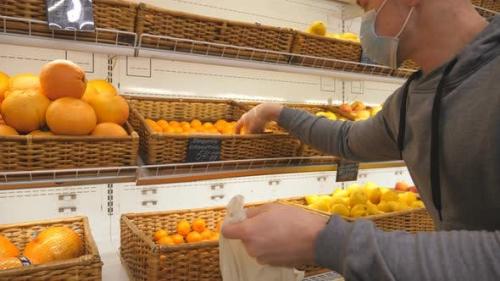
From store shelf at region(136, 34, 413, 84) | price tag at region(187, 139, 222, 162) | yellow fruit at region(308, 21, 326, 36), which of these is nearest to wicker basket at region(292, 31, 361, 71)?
store shelf at region(136, 34, 413, 84)

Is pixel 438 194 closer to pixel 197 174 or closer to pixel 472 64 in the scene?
pixel 472 64

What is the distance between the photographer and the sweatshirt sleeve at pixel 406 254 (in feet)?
2.18

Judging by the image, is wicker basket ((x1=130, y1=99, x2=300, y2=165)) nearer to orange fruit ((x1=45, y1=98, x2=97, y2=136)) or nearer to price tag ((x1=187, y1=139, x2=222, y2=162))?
price tag ((x1=187, y1=139, x2=222, y2=162))

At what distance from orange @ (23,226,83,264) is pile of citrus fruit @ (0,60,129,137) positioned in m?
0.33

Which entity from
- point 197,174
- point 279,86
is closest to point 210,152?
point 197,174

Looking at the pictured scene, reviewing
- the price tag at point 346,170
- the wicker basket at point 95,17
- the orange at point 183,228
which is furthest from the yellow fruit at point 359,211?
the wicker basket at point 95,17

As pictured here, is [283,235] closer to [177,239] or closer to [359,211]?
[177,239]

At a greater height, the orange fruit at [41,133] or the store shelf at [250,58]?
the store shelf at [250,58]

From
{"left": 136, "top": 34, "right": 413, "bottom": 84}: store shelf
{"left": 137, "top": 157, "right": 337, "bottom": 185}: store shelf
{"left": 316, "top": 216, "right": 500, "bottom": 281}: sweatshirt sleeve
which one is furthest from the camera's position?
{"left": 136, "top": 34, "right": 413, "bottom": 84}: store shelf

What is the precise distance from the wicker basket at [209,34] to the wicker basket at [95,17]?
0.14 ft

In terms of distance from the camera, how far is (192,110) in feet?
6.18

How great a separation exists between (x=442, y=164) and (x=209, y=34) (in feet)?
2.93

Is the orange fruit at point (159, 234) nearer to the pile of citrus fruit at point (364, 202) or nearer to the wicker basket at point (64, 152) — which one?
the wicker basket at point (64, 152)

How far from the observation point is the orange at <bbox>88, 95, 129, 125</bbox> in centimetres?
127
